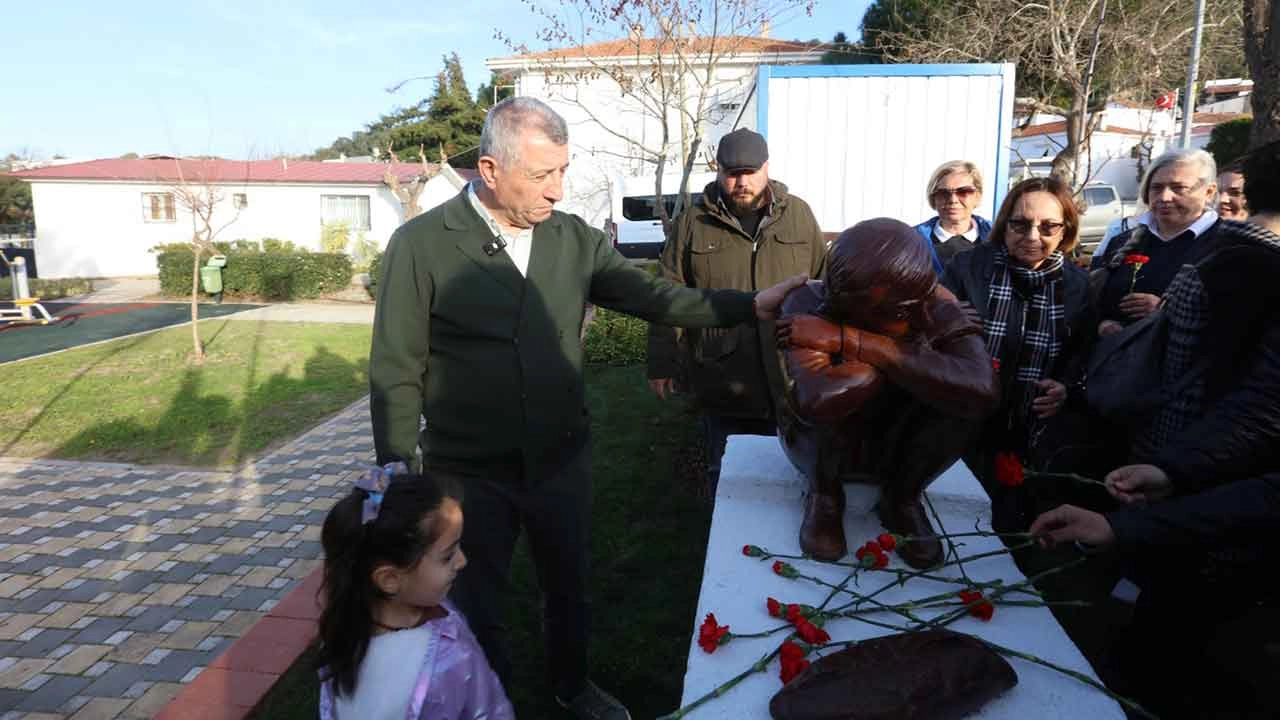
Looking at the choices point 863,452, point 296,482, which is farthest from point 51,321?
point 863,452

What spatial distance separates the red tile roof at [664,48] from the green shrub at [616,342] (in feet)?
11.6

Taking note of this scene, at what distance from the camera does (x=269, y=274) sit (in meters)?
18.2

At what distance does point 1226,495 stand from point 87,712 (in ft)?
12.6

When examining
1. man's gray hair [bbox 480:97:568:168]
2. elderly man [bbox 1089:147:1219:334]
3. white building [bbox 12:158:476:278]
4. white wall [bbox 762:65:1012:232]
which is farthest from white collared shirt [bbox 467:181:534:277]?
white building [bbox 12:158:476:278]

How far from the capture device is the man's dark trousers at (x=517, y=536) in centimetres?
240

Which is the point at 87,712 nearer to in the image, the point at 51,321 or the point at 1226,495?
the point at 1226,495

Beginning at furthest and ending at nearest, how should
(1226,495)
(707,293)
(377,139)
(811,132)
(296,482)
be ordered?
(377,139) → (811,132) → (296,482) → (707,293) → (1226,495)

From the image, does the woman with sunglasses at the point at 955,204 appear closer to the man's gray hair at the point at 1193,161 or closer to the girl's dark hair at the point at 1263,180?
the man's gray hair at the point at 1193,161

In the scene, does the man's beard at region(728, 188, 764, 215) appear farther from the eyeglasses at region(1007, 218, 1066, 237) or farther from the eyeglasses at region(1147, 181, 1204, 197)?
the eyeglasses at region(1147, 181, 1204, 197)

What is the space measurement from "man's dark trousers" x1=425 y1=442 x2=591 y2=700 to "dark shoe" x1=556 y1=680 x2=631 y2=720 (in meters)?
0.22

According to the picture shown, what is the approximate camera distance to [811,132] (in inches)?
251

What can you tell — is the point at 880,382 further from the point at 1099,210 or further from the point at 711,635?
the point at 1099,210

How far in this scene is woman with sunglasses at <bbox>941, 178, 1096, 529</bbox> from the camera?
270 centimetres

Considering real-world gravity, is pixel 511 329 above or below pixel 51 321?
above
